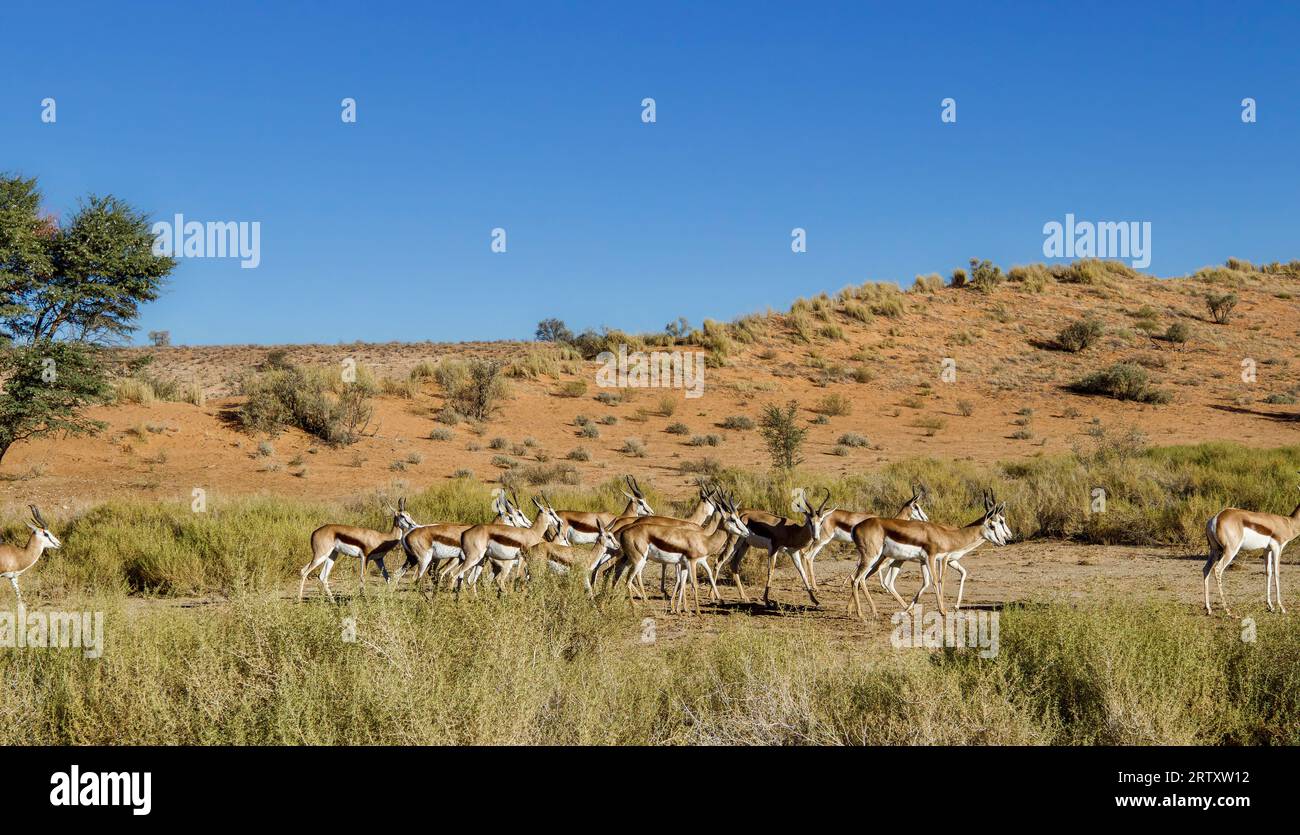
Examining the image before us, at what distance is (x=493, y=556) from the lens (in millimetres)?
12031

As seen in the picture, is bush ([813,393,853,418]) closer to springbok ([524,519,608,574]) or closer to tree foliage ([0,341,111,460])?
tree foliage ([0,341,111,460])

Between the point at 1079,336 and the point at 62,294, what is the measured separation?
128 ft

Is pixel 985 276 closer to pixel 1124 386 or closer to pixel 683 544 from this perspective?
pixel 1124 386

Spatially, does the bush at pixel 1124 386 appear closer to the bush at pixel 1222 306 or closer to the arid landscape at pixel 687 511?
the arid landscape at pixel 687 511

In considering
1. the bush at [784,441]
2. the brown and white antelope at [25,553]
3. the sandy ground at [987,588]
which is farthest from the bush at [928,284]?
the brown and white antelope at [25,553]

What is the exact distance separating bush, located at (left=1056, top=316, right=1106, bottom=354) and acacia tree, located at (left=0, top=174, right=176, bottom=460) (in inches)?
1433

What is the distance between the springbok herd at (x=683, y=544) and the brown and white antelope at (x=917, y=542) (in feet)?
0.04

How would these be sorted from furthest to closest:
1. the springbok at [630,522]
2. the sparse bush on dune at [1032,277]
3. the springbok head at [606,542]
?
the sparse bush on dune at [1032,277], the springbok head at [606,542], the springbok at [630,522]

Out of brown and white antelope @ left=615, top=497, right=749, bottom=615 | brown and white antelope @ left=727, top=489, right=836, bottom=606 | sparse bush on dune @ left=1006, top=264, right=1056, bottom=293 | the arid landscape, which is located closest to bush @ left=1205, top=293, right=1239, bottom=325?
the arid landscape

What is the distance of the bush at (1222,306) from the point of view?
48.9 meters

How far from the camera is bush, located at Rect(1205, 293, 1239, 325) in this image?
4888 cm

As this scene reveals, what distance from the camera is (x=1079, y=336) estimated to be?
44.2 meters

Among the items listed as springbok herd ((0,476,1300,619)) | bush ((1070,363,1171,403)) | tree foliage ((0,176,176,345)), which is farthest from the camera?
bush ((1070,363,1171,403))
